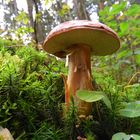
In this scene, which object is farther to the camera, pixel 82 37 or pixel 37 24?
pixel 37 24

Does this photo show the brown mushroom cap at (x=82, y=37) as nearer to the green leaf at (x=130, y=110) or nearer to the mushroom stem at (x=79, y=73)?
the mushroom stem at (x=79, y=73)

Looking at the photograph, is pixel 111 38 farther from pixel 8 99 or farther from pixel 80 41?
pixel 8 99

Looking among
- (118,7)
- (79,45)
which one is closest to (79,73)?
(79,45)

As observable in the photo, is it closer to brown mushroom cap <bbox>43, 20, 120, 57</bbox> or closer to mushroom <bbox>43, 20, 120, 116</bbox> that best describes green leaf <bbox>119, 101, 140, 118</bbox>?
mushroom <bbox>43, 20, 120, 116</bbox>

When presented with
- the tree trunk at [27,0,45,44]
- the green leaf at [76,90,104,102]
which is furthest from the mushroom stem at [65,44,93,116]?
the tree trunk at [27,0,45,44]

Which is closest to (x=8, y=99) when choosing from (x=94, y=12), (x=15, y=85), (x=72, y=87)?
(x=15, y=85)

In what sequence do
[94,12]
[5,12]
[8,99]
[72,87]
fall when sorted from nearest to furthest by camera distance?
[8,99]
[72,87]
[94,12]
[5,12]

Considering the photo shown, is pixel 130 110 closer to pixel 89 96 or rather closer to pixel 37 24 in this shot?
pixel 89 96
